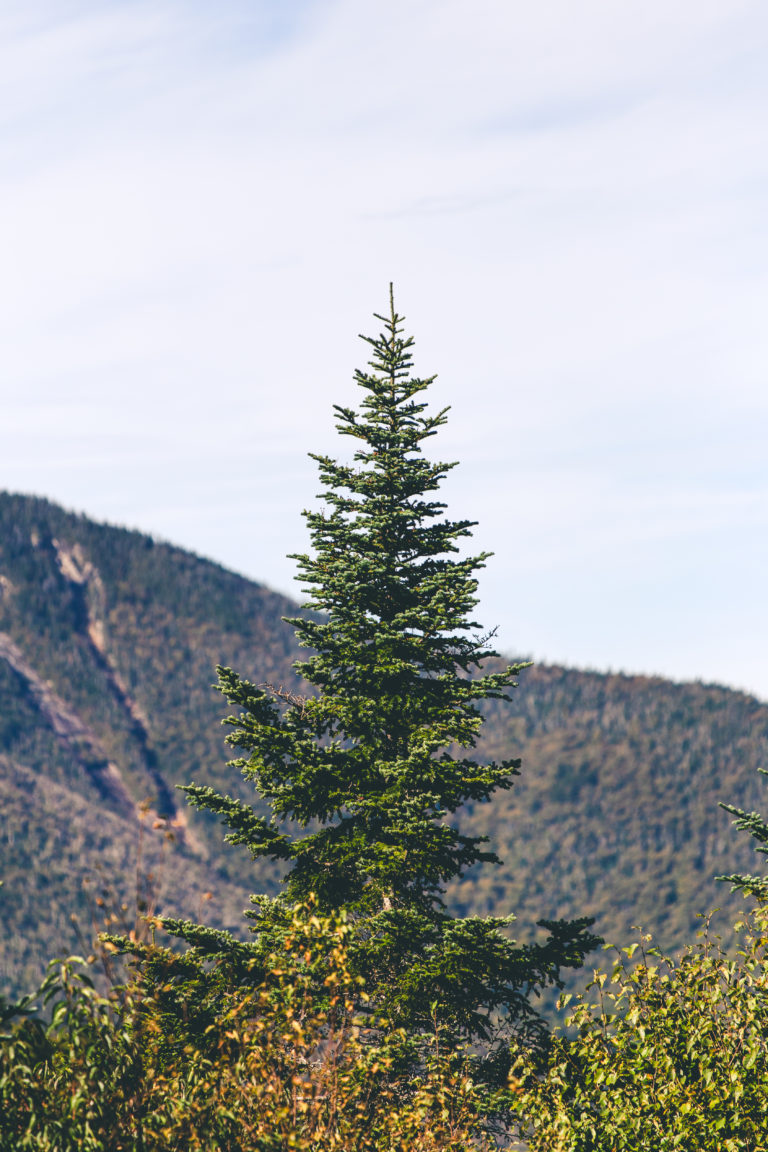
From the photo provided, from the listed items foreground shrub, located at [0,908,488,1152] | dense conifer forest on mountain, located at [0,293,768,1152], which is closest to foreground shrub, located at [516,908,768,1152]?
dense conifer forest on mountain, located at [0,293,768,1152]

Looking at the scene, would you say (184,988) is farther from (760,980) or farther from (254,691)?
(760,980)

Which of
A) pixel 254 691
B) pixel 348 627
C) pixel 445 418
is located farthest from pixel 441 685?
pixel 445 418

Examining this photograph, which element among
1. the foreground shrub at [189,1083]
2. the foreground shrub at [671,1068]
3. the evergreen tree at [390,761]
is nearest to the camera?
the foreground shrub at [189,1083]

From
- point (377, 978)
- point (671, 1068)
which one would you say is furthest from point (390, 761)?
point (671, 1068)

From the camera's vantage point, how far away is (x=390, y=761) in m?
20.5

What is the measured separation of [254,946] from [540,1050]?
4395 mm

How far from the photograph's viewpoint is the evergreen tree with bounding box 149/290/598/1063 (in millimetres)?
19312

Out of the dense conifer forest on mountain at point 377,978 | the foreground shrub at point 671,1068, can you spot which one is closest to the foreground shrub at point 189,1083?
the dense conifer forest on mountain at point 377,978

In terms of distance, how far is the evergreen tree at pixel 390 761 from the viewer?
760 inches

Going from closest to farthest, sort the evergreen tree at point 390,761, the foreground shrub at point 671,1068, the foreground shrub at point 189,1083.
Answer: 1. the foreground shrub at point 189,1083
2. the foreground shrub at point 671,1068
3. the evergreen tree at point 390,761

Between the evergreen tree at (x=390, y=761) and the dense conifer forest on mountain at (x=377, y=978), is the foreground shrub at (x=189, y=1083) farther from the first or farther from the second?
the evergreen tree at (x=390, y=761)

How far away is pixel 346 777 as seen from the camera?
20766 mm

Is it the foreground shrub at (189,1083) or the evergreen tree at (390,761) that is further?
the evergreen tree at (390,761)

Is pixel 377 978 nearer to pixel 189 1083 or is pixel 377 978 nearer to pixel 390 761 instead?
pixel 390 761
